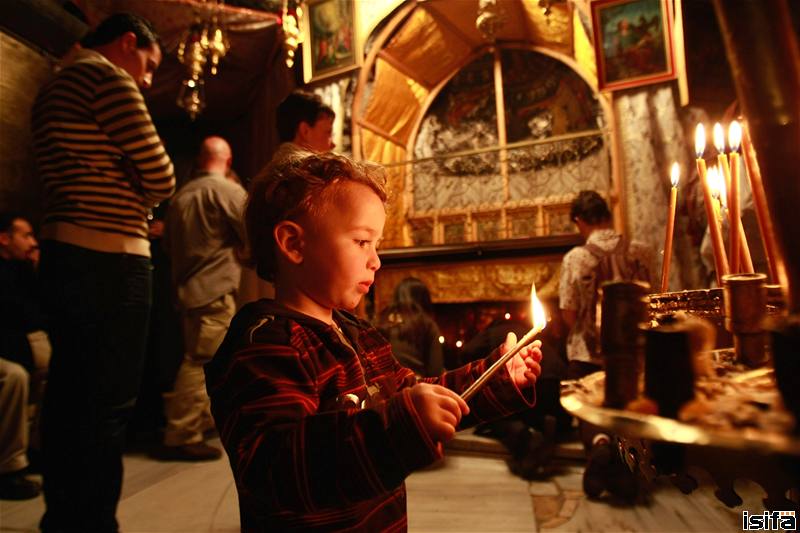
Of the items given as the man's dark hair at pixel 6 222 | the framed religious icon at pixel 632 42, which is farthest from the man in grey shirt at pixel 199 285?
the framed religious icon at pixel 632 42

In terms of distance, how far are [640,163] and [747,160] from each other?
13.9 ft

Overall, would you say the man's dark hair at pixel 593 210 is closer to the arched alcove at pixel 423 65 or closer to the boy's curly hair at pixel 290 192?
the arched alcove at pixel 423 65

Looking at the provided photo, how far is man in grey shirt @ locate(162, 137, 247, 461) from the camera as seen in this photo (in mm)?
3395

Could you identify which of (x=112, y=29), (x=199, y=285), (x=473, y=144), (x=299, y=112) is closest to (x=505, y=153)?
(x=473, y=144)

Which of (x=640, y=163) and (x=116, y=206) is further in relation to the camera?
(x=640, y=163)

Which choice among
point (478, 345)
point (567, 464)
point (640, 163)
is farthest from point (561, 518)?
point (640, 163)

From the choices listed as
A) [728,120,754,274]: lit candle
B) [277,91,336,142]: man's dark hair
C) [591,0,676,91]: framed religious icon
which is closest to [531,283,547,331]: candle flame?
[728,120,754,274]: lit candle

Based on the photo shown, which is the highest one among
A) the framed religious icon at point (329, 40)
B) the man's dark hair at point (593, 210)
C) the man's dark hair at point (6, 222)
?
the framed religious icon at point (329, 40)

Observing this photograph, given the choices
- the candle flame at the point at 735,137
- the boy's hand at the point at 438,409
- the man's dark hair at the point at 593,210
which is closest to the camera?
the boy's hand at the point at 438,409

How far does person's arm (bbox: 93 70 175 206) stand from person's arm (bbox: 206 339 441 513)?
1.45 m

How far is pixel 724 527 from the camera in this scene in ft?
7.22

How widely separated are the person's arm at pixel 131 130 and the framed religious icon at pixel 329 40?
14.1ft

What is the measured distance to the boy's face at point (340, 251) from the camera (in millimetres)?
1176

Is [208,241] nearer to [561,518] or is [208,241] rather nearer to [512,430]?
[512,430]
